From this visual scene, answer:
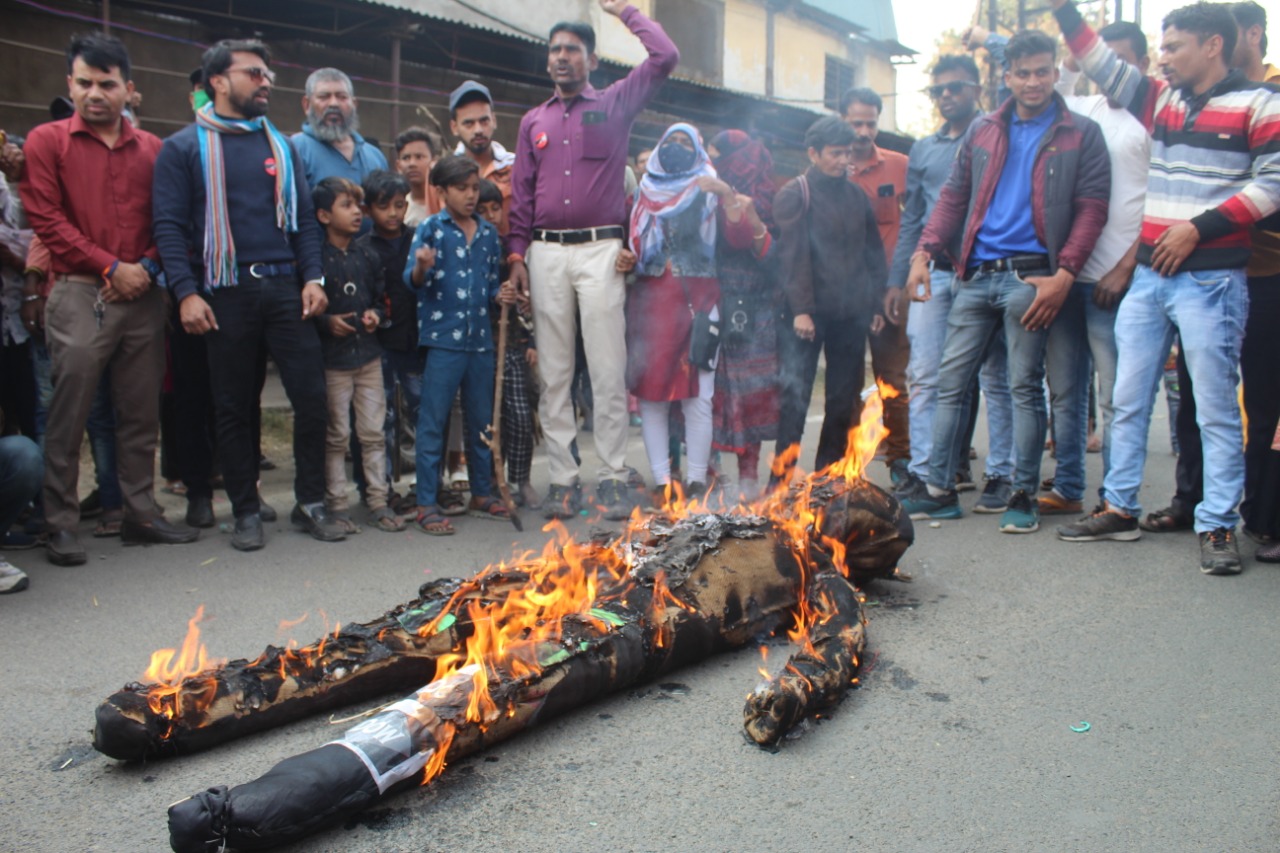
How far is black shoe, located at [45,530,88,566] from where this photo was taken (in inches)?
188

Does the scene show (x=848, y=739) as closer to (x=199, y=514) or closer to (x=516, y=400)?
(x=516, y=400)

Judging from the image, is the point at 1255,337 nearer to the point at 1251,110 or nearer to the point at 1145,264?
the point at 1145,264

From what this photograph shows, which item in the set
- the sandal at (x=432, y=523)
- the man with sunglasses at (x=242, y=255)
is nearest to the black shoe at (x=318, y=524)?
the man with sunglasses at (x=242, y=255)

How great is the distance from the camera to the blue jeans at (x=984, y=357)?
541cm

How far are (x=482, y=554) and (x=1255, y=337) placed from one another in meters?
3.91

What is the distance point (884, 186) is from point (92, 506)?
5365 mm

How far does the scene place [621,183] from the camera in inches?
237

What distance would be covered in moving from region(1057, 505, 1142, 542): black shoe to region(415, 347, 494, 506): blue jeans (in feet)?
10.7

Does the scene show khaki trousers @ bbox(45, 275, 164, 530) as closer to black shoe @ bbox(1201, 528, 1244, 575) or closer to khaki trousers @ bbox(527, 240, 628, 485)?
khaki trousers @ bbox(527, 240, 628, 485)

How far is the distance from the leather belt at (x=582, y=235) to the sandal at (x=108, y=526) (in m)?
2.80

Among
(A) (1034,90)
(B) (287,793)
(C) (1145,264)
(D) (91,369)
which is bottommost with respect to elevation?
(B) (287,793)

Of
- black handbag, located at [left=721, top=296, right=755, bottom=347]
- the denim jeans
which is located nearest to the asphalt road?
the denim jeans

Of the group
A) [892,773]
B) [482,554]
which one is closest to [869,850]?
[892,773]

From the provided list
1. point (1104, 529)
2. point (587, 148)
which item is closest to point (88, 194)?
point (587, 148)
